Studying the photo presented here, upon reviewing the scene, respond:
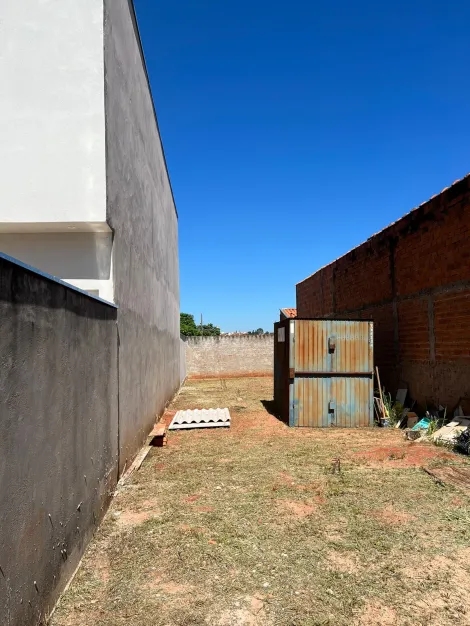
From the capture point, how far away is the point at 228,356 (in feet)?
76.4

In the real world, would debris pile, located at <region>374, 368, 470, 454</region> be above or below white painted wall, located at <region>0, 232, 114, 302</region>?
below

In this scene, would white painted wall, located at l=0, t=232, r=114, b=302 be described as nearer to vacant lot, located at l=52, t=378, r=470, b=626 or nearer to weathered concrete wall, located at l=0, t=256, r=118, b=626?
weathered concrete wall, located at l=0, t=256, r=118, b=626

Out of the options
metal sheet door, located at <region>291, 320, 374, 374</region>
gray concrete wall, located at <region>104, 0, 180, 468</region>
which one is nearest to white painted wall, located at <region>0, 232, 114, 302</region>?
gray concrete wall, located at <region>104, 0, 180, 468</region>

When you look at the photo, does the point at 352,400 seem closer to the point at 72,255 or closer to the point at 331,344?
the point at 331,344

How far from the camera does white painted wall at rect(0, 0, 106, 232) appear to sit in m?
4.55

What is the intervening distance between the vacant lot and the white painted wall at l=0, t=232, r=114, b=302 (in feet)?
7.97

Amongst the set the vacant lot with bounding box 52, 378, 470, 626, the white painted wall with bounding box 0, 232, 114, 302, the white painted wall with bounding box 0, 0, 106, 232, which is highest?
the white painted wall with bounding box 0, 0, 106, 232

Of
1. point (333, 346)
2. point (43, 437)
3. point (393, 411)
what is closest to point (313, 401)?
point (333, 346)

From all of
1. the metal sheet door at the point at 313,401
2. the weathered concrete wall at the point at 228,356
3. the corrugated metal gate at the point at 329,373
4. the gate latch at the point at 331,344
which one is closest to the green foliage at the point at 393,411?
the corrugated metal gate at the point at 329,373

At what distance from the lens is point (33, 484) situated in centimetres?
226

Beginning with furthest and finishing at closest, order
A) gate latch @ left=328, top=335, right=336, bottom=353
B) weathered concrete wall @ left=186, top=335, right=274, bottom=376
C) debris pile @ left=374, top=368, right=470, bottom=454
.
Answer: weathered concrete wall @ left=186, top=335, right=274, bottom=376 → gate latch @ left=328, top=335, right=336, bottom=353 → debris pile @ left=374, top=368, right=470, bottom=454

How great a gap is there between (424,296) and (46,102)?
24.1 feet

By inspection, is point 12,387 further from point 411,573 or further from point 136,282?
point 136,282

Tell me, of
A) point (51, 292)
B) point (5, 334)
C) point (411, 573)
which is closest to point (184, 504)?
point (411, 573)
